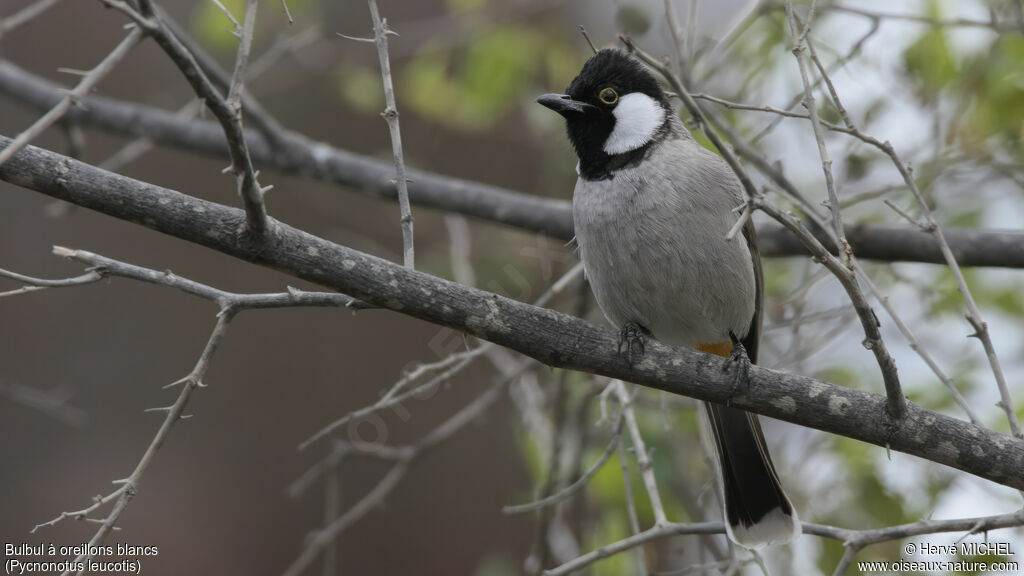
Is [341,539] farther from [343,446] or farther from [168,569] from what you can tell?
[343,446]

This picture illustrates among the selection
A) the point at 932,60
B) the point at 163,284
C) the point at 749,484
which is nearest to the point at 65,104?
the point at 163,284

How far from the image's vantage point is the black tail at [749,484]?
335 centimetres

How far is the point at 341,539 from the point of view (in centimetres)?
561

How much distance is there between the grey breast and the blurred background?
1.47 ft

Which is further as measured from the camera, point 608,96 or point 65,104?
point 608,96

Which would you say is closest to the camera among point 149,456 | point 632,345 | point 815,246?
point 815,246

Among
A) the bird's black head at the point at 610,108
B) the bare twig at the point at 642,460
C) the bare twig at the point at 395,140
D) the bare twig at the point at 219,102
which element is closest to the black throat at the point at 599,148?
the bird's black head at the point at 610,108

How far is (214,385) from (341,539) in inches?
47.1

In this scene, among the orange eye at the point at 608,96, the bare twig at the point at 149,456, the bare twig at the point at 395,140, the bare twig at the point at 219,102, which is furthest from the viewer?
the orange eye at the point at 608,96

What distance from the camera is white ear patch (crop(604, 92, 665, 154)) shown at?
3312 mm

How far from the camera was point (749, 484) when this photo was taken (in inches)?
137

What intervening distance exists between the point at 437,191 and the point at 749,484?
1.85 metres

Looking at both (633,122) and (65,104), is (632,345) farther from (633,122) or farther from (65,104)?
(65,104)

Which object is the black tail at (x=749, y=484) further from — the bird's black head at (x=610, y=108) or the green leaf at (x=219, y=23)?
the green leaf at (x=219, y=23)
